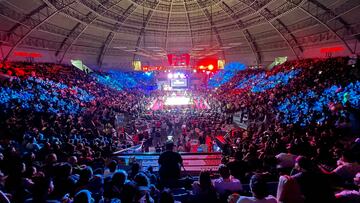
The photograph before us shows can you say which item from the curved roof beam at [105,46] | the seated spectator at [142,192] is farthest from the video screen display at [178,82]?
the seated spectator at [142,192]

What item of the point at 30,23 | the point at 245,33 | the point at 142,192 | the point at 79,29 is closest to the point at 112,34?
the point at 79,29

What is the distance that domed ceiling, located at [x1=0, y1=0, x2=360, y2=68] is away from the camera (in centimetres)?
2328

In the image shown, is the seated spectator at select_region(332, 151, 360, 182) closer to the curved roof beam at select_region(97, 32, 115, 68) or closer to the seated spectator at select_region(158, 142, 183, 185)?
the seated spectator at select_region(158, 142, 183, 185)

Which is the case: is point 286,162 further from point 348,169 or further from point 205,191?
point 205,191

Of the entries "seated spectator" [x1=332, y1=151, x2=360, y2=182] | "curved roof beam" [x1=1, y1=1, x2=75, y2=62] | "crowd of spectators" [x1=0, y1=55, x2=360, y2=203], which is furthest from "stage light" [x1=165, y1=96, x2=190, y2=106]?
"seated spectator" [x1=332, y1=151, x2=360, y2=182]

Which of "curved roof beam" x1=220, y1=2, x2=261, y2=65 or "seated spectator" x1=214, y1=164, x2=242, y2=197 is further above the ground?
"curved roof beam" x1=220, y1=2, x2=261, y2=65

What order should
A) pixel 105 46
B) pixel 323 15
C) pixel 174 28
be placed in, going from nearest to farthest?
pixel 323 15, pixel 174 28, pixel 105 46

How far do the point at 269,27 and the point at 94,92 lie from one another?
1897 cm

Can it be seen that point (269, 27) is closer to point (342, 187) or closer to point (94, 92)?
point (94, 92)

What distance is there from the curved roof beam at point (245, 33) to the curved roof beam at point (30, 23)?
14928mm

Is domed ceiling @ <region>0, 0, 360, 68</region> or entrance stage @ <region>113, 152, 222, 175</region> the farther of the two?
domed ceiling @ <region>0, 0, 360, 68</region>

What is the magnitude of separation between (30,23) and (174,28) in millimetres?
15063

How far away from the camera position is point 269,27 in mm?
30734

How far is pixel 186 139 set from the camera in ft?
53.7
